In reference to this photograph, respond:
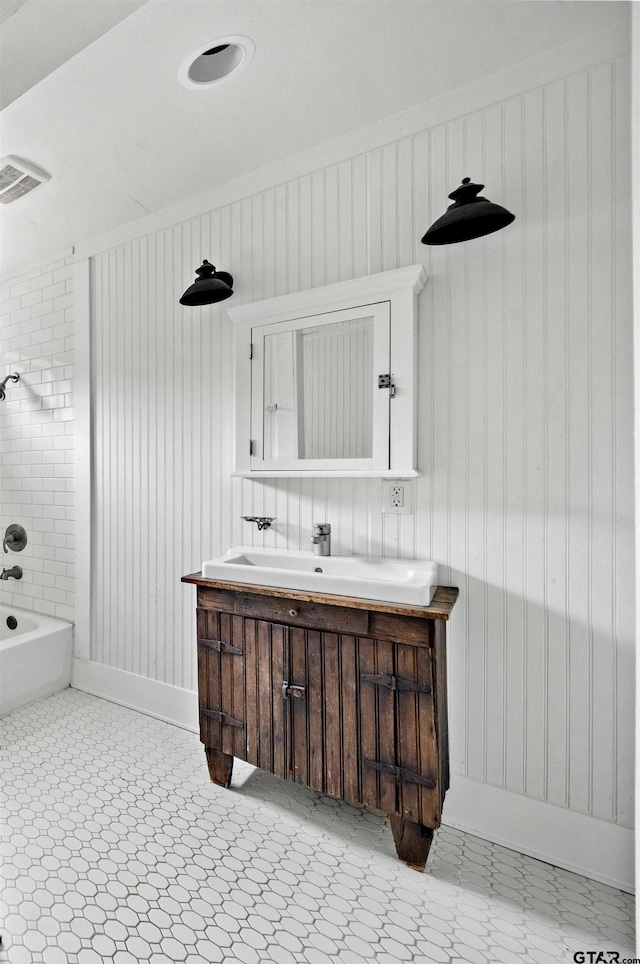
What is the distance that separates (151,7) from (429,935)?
2802 mm

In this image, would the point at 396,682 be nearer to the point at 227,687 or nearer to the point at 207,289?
the point at 227,687

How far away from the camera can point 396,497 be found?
195 centimetres

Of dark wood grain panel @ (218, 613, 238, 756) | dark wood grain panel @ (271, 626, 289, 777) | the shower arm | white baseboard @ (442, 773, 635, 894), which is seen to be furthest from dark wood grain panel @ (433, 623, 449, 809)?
the shower arm

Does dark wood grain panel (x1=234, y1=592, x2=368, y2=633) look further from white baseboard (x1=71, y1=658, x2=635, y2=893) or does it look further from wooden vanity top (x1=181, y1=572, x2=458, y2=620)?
white baseboard (x1=71, y1=658, x2=635, y2=893)

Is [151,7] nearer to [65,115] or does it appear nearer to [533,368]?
[65,115]

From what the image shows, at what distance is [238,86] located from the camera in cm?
179

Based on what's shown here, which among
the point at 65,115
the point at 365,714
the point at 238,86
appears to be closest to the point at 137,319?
the point at 65,115

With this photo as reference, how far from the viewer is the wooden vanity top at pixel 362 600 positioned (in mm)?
1519

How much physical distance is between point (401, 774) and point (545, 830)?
556 millimetres

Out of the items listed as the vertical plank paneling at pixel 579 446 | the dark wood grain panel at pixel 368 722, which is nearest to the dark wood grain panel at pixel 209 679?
the dark wood grain panel at pixel 368 722

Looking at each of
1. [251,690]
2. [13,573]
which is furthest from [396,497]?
[13,573]

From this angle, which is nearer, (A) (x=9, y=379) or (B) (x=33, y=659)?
(B) (x=33, y=659)

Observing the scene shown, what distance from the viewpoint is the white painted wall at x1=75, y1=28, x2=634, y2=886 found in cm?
157

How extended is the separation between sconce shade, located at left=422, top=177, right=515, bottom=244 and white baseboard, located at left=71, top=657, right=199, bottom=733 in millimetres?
2312
